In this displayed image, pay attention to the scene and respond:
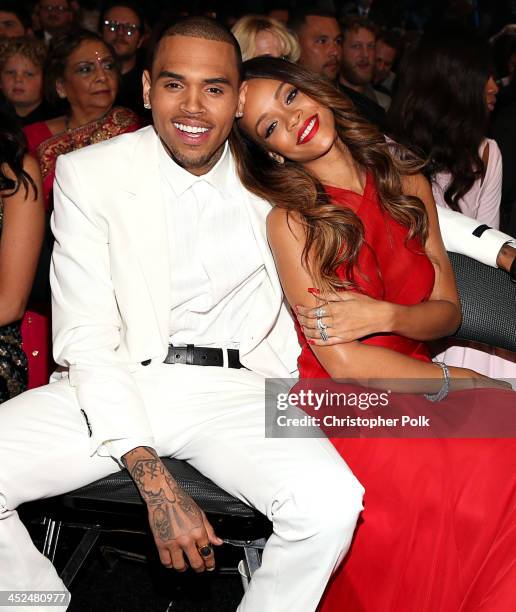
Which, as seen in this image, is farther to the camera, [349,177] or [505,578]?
[349,177]

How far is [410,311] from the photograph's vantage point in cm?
241

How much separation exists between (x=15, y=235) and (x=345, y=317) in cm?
100

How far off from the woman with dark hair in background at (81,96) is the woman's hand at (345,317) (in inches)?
74.3

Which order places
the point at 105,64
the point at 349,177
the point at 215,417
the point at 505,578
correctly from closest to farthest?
the point at 505,578, the point at 215,417, the point at 349,177, the point at 105,64

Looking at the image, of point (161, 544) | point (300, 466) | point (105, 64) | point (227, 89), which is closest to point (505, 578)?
point (300, 466)

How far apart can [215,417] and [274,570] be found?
42 centimetres

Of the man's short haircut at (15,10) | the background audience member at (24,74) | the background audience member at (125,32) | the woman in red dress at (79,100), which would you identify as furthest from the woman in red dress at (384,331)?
the man's short haircut at (15,10)

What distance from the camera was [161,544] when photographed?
2.03 m

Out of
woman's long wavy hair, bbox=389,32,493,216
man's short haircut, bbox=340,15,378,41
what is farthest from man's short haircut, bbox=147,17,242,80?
man's short haircut, bbox=340,15,378,41

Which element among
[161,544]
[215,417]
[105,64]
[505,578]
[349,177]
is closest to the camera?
[505,578]

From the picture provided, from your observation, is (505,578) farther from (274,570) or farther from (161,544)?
(161,544)

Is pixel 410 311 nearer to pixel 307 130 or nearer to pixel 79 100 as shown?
pixel 307 130

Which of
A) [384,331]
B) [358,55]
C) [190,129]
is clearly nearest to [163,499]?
[384,331]

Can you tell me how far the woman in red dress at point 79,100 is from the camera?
3877mm
